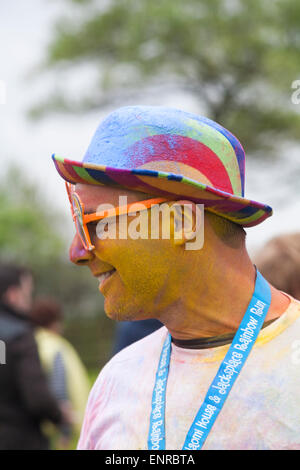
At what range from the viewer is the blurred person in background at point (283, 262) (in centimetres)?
317

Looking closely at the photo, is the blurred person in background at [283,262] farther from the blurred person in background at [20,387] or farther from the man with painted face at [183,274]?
the blurred person in background at [20,387]

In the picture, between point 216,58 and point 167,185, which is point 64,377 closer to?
point 167,185

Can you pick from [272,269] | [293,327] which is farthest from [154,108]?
[272,269]

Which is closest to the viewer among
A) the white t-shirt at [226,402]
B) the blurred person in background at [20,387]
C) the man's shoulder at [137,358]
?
the white t-shirt at [226,402]

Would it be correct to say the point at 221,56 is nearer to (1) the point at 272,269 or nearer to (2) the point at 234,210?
(1) the point at 272,269

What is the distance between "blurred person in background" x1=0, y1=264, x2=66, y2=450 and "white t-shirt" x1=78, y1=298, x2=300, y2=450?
2364mm

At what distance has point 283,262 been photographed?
322 centimetres

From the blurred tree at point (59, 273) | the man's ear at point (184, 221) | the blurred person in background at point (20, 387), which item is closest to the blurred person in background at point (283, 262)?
the man's ear at point (184, 221)

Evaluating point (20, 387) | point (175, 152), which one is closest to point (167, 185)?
point (175, 152)

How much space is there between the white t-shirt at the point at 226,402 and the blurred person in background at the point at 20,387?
2364mm

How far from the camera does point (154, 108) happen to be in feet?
6.52

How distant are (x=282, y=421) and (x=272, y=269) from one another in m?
1.54

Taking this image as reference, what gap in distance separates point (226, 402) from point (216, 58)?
14.7m
